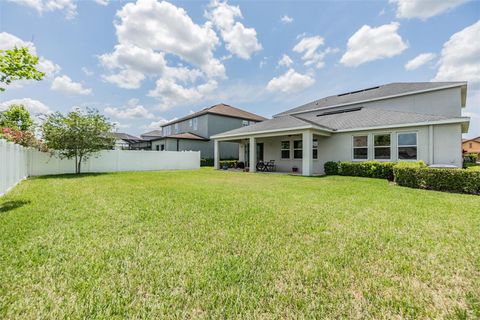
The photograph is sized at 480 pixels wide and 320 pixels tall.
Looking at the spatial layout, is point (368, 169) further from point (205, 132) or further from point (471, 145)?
point (471, 145)

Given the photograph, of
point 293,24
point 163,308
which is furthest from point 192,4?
point 163,308

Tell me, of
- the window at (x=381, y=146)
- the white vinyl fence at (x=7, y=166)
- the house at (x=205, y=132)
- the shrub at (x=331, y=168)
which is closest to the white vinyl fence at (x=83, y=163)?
the white vinyl fence at (x=7, y=166)

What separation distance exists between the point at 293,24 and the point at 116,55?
12.2 metres

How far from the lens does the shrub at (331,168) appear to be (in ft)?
43.0

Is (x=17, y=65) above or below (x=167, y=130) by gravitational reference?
below

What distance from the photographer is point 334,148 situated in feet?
47.0

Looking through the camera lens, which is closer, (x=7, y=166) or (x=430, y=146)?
(x=7, y=166)

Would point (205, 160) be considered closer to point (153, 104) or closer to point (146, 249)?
point (153, 104)

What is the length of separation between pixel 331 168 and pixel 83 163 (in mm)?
16746

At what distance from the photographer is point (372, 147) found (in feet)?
42.2

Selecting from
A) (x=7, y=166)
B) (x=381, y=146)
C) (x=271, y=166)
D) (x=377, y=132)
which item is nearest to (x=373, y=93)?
(x=377, y=132)

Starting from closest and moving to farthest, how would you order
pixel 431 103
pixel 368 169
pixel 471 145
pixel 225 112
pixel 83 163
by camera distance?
pixel 368 169 → pixel 83 163 → pixel 431 103 → pixel 225 112 → pixel 471 145

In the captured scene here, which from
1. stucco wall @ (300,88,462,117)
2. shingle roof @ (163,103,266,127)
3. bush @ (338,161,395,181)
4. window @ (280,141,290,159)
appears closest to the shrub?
bush @ (338,161,395,181)

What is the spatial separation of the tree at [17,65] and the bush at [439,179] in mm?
12748
